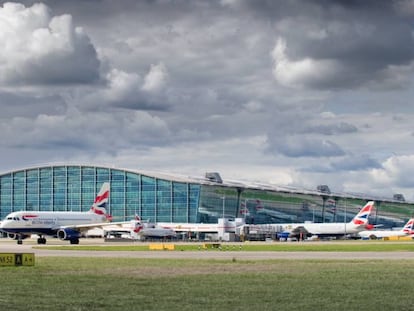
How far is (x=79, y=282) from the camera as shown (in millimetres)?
32188

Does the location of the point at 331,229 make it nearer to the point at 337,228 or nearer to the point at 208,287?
the point at 337,228

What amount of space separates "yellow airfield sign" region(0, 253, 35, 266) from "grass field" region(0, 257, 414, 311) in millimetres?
1539

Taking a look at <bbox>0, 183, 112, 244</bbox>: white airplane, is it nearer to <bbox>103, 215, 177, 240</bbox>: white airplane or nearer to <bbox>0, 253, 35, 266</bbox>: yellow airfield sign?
<bbox>103, 215, 177, 240</bbox>: white airplane

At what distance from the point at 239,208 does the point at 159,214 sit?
2150 centimetres

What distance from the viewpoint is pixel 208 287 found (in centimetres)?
2962

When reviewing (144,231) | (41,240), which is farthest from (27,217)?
(144,231)

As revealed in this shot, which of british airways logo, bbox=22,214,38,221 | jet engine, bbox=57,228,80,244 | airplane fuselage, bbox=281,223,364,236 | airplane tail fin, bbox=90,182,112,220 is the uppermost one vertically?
airplane tail fin, bbox=90,182,112,220

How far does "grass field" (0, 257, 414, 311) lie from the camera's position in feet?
79.0

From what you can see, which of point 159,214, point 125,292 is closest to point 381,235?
point 159,214

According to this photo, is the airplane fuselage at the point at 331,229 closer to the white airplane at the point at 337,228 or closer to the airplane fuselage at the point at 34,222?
the white airplane at the point at 337,228

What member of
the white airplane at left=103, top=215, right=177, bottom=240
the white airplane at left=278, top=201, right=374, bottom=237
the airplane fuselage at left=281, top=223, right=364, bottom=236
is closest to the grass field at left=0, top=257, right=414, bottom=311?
the white airplane at left=103, top=215, right=177, bottom=240

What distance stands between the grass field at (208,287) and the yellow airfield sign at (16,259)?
1.54 metres

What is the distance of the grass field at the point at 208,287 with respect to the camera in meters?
24.1

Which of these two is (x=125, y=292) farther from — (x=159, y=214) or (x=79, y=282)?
(x=159, y=214)
